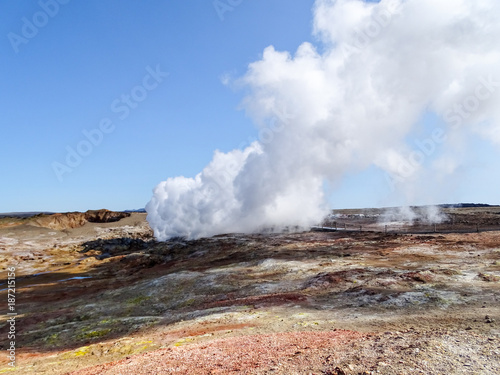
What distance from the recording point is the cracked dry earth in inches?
294

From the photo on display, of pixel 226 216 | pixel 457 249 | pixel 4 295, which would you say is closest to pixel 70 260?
pixel 4 295

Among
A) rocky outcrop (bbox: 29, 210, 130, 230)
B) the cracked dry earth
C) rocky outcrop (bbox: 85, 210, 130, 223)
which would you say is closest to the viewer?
the cracked dry earth

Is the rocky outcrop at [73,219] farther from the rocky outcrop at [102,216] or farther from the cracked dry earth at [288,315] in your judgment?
the cracked dry earth at [288,315]

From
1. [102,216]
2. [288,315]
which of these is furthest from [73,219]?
[288,315]

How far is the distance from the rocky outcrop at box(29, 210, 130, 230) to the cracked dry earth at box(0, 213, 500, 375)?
5441 cm

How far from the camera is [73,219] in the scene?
84.7 metres

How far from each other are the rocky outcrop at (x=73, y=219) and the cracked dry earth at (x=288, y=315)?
179 ft

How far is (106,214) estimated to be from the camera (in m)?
88.6

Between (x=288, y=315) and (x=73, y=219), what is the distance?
86.6m

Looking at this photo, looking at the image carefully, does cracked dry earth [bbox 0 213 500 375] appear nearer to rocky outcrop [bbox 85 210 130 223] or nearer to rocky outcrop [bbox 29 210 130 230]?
rocky outcrop [bbox 29 210 130 230]

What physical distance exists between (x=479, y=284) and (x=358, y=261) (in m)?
9.12

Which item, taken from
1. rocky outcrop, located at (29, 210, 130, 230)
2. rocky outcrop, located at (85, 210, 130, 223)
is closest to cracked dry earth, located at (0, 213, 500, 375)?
rocky outcrop, located at (29, 210, 130, 230)

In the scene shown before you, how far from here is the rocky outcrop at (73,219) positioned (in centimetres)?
7931

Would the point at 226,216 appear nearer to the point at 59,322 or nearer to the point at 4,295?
the point at 4,295
